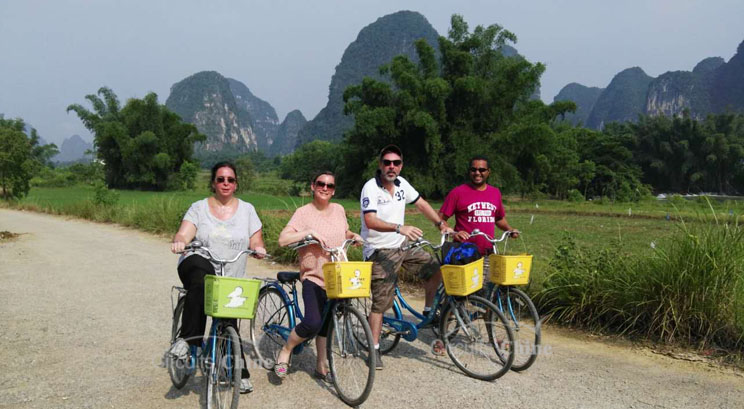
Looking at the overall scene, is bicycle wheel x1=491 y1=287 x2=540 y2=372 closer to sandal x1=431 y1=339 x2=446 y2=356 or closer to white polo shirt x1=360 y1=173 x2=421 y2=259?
sandal x1=431 y1=339 x2=446 y2=356

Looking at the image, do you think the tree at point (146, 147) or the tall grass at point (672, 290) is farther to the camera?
the tree at point (146, 147)

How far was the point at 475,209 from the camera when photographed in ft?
14.3

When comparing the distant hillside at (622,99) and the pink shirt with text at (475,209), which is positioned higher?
the distant hillside at (622,99)

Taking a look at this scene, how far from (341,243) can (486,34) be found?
37.5 meters

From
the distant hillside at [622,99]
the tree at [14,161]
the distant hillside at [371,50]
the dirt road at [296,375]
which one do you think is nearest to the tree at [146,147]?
the tree at [14,161]

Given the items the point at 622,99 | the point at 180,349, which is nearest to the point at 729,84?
the point at 622,99

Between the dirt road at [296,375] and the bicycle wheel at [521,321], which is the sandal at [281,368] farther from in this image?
the bicycle wheel at [521,321]

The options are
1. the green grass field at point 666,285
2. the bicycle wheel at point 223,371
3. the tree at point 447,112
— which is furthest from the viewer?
the tree at point 447,112

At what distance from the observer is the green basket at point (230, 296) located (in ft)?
9.41

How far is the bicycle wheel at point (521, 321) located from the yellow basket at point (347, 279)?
1.17 metres

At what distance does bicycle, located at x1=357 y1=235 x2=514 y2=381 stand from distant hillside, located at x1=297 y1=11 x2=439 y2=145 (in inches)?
6382

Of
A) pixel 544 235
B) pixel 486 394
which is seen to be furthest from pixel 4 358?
pixel 544 235

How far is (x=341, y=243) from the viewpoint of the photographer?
12.3 ft

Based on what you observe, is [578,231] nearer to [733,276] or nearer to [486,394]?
[733,276]
